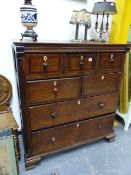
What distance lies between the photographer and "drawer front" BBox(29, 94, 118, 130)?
4.77ft

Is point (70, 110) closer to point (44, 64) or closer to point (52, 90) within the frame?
point (52, 90)

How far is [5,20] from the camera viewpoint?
1.61 m

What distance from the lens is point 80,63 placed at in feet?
4.78

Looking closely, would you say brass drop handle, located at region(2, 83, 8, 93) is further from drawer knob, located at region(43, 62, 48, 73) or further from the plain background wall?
drawer knob, located at region(43, 62, 48, 73)

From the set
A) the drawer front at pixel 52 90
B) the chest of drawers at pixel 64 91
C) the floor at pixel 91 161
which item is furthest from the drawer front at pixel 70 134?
the drawer front at pixel 52 90

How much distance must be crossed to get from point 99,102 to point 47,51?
748 millimetres

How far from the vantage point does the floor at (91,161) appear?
61.5 inches

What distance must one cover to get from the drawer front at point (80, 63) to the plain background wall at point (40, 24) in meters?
0.55

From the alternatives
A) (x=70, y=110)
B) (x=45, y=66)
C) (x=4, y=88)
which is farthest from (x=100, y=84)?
(x=4, y=88)

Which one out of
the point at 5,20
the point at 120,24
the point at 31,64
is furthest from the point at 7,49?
the point at 120,24

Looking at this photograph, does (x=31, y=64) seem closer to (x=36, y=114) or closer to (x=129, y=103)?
(x=36, y=114)

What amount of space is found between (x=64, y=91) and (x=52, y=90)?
110mm

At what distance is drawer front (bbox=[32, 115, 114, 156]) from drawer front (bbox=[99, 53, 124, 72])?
20.4 inches

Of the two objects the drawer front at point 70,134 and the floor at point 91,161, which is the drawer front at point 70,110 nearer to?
the drawer front at point 70,134
